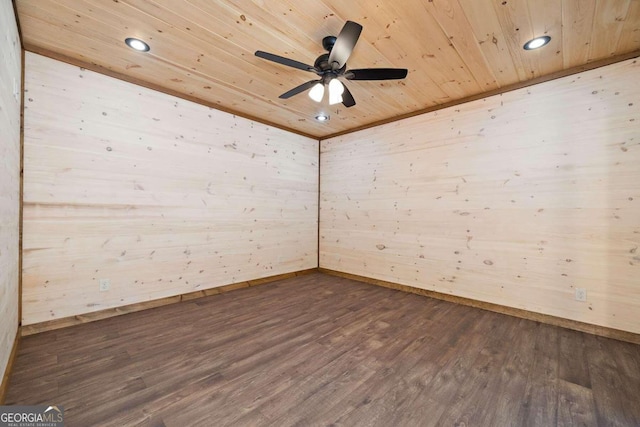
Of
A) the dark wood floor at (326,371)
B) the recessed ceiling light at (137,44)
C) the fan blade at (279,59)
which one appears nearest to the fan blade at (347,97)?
the fan blade at (279,59)

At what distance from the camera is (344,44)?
191 cm

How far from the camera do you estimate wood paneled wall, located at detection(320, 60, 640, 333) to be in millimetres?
2492

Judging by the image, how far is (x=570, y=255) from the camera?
8.89 feet

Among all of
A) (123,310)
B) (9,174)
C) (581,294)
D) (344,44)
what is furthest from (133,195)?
(581,294)

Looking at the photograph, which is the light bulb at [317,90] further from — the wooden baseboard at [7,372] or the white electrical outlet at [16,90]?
the wooden baseboard at [7,372]

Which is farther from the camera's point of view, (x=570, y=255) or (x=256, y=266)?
(x=256, y=266)

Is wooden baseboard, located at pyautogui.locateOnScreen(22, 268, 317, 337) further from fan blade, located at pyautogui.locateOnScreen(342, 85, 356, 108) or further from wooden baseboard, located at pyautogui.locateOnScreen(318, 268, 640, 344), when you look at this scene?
fan blade, located at pyautogui.locateOnScreen(342, 85, 356, 108)

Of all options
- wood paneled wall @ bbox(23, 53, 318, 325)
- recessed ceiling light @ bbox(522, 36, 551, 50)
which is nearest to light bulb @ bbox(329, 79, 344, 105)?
recessed ceiling light @ bbox(522, 36, 551, 50)

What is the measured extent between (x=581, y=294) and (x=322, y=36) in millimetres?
3473

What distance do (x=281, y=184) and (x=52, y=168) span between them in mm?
2754

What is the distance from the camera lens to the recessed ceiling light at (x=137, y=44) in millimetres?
2317

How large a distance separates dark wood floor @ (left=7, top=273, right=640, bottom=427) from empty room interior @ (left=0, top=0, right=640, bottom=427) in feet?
0.06

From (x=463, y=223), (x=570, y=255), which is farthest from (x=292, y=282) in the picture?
(x=570, y=255)

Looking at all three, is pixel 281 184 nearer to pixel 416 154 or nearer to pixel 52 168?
pixel 416 154
